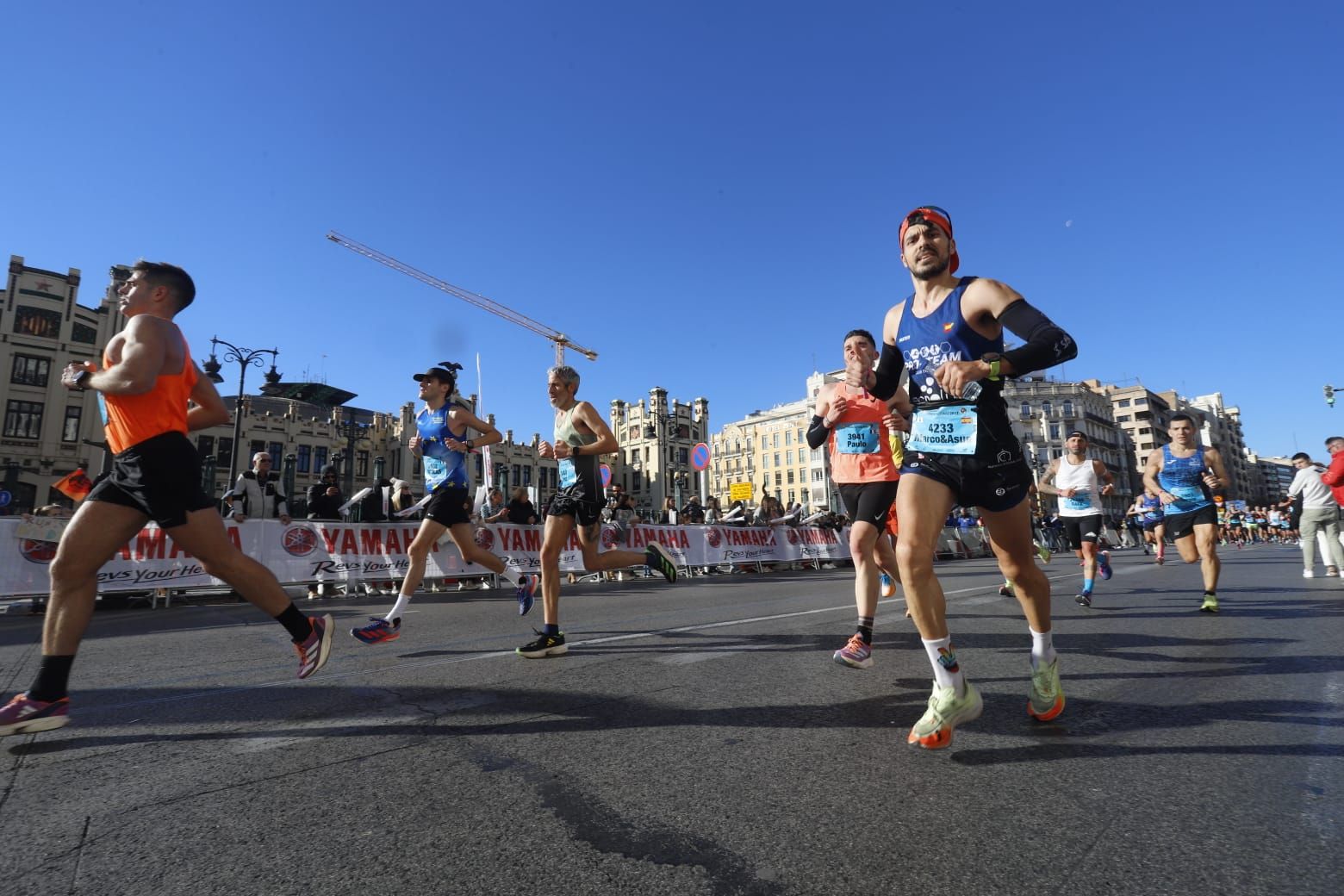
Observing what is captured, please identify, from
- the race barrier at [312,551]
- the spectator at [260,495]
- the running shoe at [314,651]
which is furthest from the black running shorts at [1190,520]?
the spectator at [260,495]

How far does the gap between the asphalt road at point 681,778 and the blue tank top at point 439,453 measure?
1.63 meters

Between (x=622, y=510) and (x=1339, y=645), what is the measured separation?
44.8ft

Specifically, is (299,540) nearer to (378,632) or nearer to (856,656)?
(378,632)

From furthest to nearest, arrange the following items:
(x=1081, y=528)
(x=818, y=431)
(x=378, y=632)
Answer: (x=1081, y=528), (x=378, y=632), (x=818, y=431)

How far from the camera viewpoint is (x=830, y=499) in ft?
295

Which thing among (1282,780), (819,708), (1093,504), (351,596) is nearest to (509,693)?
(819,708)

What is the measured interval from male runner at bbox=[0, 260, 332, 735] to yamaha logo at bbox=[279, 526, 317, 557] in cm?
805

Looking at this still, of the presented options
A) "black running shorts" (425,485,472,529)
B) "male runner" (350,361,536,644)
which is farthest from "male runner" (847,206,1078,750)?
"black running shorts" (425,485,472,529)

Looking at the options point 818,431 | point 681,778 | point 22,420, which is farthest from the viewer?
point 22,420

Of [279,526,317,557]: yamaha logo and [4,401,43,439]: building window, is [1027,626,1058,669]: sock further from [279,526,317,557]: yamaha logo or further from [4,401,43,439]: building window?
[4,401,43,439]: building window

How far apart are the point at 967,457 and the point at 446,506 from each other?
389 centimetres

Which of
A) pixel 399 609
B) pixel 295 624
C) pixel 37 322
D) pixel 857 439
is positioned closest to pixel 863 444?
pixel 857 439

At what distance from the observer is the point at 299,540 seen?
10516mm

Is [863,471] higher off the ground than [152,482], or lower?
higher
